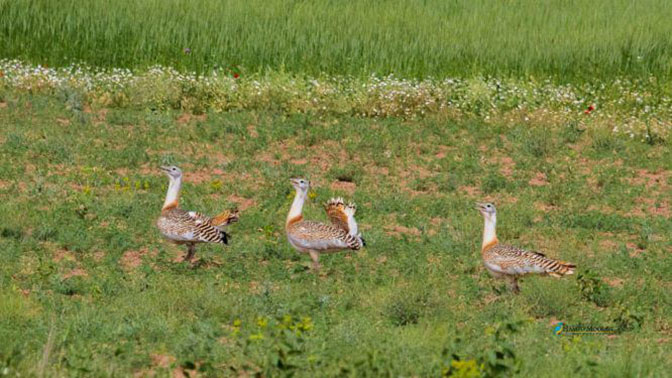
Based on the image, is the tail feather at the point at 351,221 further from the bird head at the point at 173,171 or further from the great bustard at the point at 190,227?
the bird head at the point at 173,171

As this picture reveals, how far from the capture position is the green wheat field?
9156 mm

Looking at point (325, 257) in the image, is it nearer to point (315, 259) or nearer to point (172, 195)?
point (315, 259)

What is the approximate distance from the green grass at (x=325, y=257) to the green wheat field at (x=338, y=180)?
0.12 feet

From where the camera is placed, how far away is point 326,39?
2247cm

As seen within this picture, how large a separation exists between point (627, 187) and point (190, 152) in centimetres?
626

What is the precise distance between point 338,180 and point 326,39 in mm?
6792

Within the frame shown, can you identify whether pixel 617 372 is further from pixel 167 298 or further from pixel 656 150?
pixel 656 150

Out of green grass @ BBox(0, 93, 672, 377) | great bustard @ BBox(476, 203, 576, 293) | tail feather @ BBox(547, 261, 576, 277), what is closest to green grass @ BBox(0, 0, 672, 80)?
green grass @ BBox(0, 93, 672, 377)

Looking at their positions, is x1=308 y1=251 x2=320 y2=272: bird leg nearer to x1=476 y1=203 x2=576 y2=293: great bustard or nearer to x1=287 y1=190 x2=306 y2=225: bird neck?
x1=287 y1=190 x2=306 y2=225: bird neck

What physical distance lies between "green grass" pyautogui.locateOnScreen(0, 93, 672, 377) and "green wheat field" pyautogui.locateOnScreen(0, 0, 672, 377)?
0.04m

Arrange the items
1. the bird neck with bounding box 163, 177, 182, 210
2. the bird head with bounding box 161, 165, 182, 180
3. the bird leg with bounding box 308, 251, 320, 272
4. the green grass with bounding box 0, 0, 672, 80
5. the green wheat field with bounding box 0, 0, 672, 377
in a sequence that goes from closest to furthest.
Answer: the green wheat field with bounding box 0, 0, 672, 377
the bird leg with bounding box 308, 251, 320, 272
the bird neck with bounding box 163, 177, 182, 210
the bird head with bounding box 161, 165, 182, 180
the green grass with bounding box 0, 0, 672, 80

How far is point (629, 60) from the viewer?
71.3 feet

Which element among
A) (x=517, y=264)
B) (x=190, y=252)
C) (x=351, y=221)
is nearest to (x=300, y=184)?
(x=351, y=221)

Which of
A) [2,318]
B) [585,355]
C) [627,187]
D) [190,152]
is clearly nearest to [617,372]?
[585,355]
